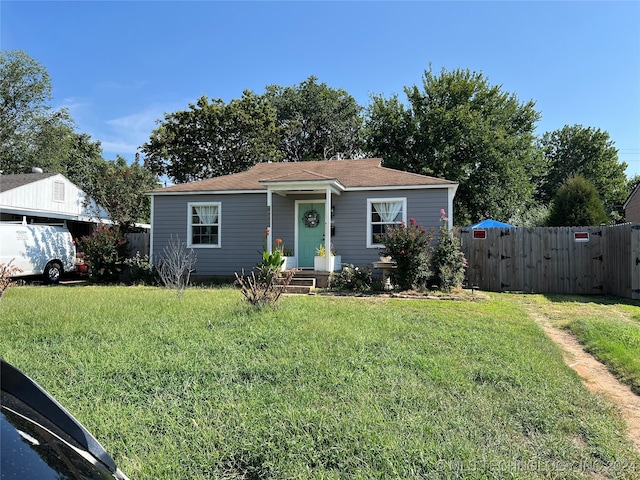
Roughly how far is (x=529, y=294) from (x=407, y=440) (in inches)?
399

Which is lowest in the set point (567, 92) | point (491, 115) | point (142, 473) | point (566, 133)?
point (142, 473)

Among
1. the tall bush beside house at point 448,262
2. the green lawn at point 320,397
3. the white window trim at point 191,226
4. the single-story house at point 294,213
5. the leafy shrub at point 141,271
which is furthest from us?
the white window trim at point 191,226

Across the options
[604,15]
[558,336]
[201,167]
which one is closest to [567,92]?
[604,15]

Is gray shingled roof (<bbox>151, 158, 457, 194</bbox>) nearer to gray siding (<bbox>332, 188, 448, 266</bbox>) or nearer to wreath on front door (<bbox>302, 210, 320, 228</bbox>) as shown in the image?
gray siding (<bbox>332, 188, 448, 266</bbox>)

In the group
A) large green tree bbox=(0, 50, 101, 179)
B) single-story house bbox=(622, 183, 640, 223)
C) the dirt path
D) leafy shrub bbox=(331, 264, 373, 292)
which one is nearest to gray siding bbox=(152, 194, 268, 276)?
leafy shrub bbox=(331, 264, 373, 292)

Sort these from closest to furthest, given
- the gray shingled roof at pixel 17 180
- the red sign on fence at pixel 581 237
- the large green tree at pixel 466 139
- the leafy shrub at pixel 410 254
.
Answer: the leafy shrub at pixel 410 254, the red sign on fence at pixel 581 237, the gray shingled roof at pixel 17 180, the large green tree at pixel 466 139

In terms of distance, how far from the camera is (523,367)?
4.20 meters

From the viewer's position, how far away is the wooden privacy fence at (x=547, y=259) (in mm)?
11312

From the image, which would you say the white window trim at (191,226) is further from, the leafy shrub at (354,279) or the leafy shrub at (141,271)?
the leafy shrub at (354,279)

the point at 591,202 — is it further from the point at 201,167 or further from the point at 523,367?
the point at 201,167

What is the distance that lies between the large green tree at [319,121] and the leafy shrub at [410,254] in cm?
2094

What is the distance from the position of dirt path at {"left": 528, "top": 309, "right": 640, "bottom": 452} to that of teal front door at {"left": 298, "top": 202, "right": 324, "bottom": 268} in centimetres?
788

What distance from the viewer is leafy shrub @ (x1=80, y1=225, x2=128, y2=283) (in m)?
13.5

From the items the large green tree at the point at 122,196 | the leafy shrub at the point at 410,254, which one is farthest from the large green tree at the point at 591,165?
the large green tree at the point at 122,196
